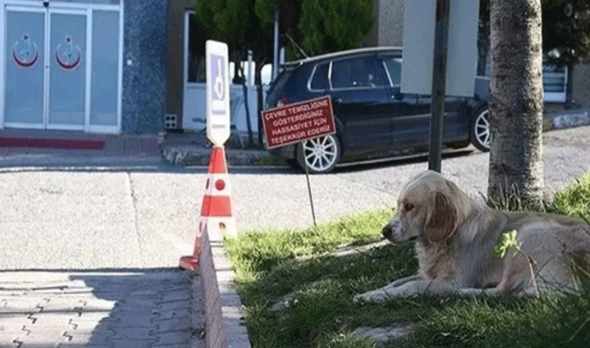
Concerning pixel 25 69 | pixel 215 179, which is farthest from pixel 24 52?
pixel 215 179

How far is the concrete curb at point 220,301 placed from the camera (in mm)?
6159

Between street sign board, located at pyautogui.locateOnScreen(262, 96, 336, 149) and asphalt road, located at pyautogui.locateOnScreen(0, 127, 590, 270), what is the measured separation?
1.65 meters

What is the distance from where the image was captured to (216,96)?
447 inches

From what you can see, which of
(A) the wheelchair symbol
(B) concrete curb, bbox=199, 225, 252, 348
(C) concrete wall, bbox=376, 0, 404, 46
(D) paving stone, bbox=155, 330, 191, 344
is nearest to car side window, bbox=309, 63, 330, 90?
(C) concrete wall, bbox=376, 0, 404, 46

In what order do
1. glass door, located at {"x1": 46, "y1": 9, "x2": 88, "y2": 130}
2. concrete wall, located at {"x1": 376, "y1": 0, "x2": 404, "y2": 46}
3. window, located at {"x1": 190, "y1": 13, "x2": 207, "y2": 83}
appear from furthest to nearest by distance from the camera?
window, located at {"x1": 190, "y1": 13, "x2": 207, "y2": 83} < glass door, located at {"x1": 46, "y1": 9, "x2": 88, "y2": 130} < concrete wall, located at {"x1": 376, "y1": 0, "x2": 404, "y2": 46}

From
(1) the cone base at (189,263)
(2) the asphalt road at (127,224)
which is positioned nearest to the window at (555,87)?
(2) the asphalt road at (127,224)

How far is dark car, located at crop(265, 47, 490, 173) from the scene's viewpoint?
18781 millimetres

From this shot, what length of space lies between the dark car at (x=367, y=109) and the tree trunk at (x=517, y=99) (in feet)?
33.5

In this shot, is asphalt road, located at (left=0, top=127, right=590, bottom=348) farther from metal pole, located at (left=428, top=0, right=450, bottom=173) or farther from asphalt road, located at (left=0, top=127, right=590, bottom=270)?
metal pole, located at (left=428, top=0, right=450, bottom=173)

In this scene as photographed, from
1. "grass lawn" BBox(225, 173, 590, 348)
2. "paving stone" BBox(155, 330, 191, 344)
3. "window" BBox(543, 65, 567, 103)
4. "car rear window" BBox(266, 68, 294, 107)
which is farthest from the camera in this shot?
"window" BBox(543, 65, 567, 103)

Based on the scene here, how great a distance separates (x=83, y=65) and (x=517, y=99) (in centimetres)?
1912

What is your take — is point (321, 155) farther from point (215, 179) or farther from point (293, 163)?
point (215, 179)

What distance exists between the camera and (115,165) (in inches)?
773

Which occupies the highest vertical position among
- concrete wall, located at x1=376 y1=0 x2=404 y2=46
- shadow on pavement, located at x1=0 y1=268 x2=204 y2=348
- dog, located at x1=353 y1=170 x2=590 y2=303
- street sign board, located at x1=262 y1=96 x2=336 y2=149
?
concrete wall, located at x1=376 y1=0 x2=404 y2=46
